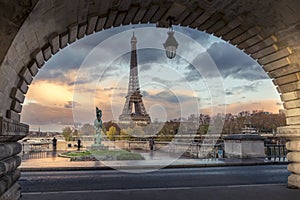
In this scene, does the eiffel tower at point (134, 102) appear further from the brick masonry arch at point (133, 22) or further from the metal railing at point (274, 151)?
the brick masonry arch at point (133, 22)

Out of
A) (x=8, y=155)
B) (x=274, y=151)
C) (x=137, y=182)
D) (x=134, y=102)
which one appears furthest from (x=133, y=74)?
(x=8, y=155)

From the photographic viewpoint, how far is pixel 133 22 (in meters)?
6.77

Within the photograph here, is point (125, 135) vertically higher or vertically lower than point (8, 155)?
lower

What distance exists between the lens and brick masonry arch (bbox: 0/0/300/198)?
412 cm

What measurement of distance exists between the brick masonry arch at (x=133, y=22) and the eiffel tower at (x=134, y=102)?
5129 cm

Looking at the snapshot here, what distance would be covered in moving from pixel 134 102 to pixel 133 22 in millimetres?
55051

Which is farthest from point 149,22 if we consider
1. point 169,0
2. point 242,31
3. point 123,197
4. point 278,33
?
point 123,197

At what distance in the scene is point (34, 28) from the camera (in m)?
4.33

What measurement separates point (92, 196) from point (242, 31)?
531 cm

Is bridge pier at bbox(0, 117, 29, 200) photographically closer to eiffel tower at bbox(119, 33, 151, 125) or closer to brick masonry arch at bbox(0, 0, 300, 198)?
brick masonry arch at bbox(0, 0, 300, 198)

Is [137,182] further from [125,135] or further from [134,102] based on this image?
[134,102]

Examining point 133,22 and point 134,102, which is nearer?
point 133,22

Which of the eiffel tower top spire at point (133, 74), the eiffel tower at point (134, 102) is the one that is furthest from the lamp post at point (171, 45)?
the eiffel tower top spire at point (133, 74)

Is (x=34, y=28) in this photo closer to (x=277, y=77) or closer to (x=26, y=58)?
(x=26, y=58)
